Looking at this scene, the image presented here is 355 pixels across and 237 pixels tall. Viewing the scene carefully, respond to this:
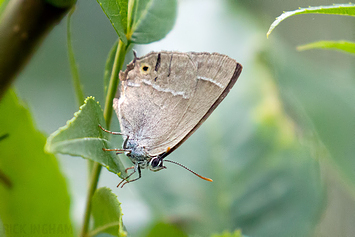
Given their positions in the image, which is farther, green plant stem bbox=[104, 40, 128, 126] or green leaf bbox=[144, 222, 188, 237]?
green leaf bbox=[144, 222, 188, 237]

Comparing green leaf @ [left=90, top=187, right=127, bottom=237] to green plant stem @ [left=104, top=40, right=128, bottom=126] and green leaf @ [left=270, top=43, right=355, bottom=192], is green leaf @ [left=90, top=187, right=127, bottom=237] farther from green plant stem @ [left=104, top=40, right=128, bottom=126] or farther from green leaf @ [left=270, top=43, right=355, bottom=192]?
green leaf @ [left=270, top=43, right=355, bottom=192]

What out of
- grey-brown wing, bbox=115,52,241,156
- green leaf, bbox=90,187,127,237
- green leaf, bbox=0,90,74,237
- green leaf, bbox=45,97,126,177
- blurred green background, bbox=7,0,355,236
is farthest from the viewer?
blurred green background, bbox=7,0,355,236

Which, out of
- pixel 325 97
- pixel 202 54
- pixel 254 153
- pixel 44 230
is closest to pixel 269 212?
pixel 254 153

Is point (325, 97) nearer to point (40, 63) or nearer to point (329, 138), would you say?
point (329, 138)

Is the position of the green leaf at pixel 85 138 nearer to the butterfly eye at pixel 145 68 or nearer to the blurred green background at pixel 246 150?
the butterfly eye at pixel 145 68

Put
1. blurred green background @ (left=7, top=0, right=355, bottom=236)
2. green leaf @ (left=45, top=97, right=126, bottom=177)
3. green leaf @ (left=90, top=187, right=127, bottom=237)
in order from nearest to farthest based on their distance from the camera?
green leaf @ (left=45, top=97, right=126, bottom=177), green leaf @ (left=90, top=187, right=127, bottom=237), blurred green background @ (left=7, top=0, right=355, bottom=236)

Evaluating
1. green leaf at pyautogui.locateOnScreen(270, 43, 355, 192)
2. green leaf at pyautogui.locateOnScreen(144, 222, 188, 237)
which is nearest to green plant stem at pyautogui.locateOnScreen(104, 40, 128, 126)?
green leaf at pyautogui.locateOnScreen(144, 222, 188, 237)
